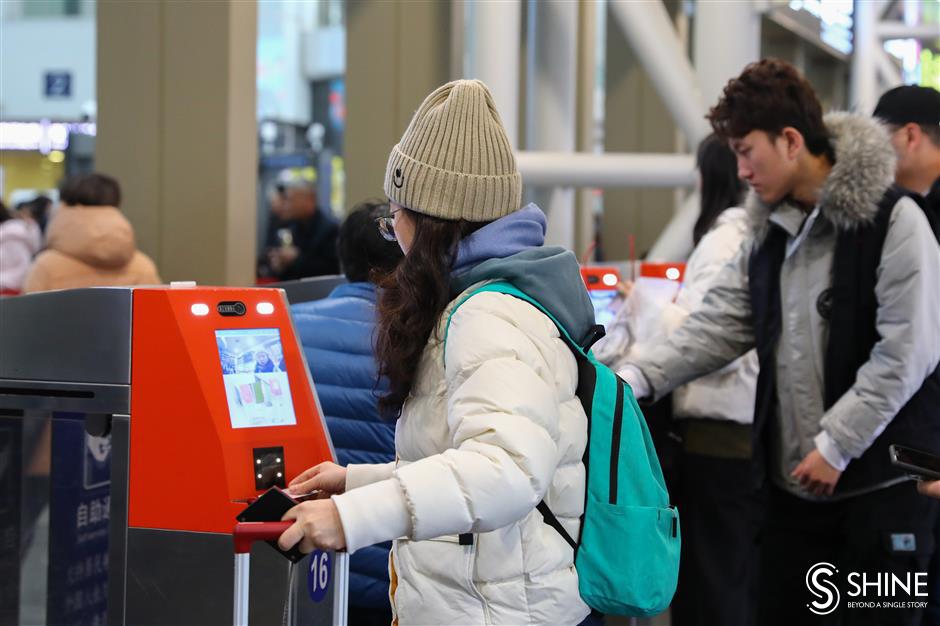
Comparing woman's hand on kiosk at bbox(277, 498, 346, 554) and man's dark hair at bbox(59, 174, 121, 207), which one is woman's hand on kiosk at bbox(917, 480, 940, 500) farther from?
man's dark hair at bbox(59, 174, 121, 207)

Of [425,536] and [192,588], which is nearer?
[425,536]

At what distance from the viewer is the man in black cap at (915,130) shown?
410 cm

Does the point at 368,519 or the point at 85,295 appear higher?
the point at 85,295

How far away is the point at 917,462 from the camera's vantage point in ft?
8.75

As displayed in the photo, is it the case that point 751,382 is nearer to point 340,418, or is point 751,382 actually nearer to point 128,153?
point 340,418

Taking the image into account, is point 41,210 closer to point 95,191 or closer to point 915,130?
point 95,191

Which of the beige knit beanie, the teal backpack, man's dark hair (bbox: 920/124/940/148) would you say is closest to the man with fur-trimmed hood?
man's dark hair (bbox: 920/124/940/148)

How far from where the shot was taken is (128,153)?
17.2 feet

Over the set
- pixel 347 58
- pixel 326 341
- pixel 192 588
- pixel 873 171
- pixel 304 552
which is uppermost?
pixel 347 58

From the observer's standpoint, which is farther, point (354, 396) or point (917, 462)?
point (354, 396)

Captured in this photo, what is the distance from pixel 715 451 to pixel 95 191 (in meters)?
2.66

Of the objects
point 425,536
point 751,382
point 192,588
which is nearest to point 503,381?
point 425,536

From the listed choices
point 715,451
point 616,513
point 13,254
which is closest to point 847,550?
point 715,451

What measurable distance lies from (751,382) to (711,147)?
88 centimetres
